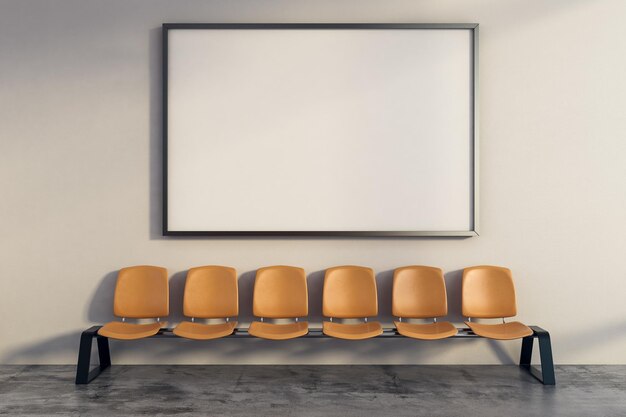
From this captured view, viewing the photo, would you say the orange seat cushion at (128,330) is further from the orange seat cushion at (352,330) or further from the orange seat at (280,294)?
the orange seat cushion at (352,330)

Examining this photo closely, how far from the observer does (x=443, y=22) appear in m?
3.60

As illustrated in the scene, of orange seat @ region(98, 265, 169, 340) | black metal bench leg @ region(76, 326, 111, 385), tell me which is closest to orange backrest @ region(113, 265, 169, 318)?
orange seat @ region(98, 265, 169, 340)

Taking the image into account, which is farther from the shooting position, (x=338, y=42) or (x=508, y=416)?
(x=338, y=42)

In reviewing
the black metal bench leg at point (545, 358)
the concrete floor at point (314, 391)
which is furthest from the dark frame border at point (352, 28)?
the concrete floor at point (314, 391)

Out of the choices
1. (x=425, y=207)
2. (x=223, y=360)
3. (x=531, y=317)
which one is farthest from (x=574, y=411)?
(x=223, y=360)

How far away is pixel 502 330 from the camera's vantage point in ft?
10.5

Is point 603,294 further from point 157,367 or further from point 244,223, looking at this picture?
point 157,367

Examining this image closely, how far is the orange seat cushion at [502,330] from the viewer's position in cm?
310

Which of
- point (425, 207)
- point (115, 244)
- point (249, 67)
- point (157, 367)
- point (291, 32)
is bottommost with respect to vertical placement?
point (157, 367)

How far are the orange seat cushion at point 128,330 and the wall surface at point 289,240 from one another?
34 centimetres

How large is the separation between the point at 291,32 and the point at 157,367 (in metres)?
2.78

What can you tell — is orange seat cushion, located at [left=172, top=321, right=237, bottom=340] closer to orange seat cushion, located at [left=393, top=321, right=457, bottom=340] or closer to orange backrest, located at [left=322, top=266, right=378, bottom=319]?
orange backrest, located at [left=322, top=266, right=378, bottom=319]

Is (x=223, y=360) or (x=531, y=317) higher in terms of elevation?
(x=531, y=317)

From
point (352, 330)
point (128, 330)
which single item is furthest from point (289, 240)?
point (128, 330)
